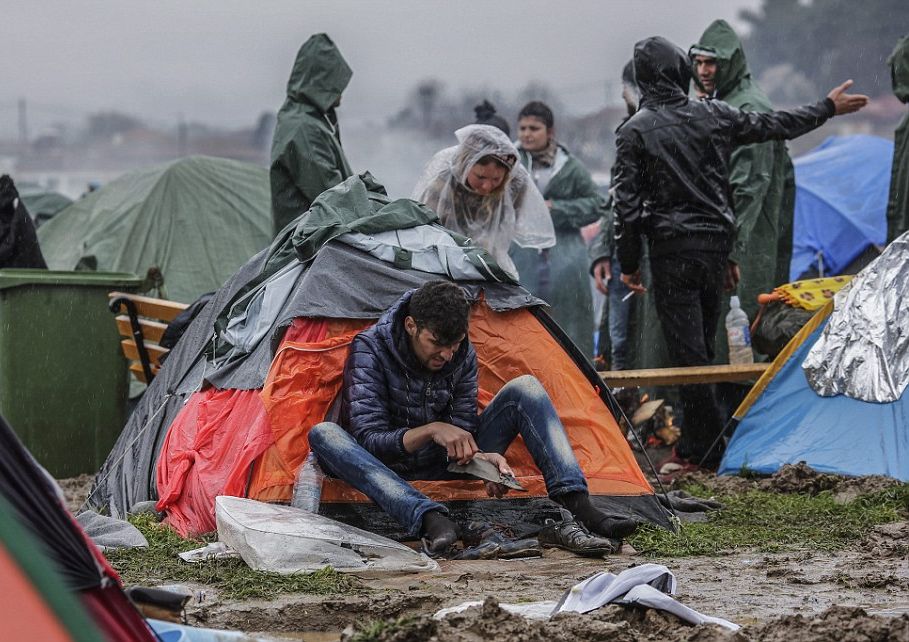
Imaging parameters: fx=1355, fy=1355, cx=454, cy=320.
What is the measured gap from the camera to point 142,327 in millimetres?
7719

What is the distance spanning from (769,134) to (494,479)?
10.1 ft

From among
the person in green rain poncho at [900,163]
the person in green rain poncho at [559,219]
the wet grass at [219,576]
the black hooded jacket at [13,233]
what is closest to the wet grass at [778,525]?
the wet grass at [219,576]

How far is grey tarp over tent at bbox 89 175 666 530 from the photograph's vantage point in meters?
5.74

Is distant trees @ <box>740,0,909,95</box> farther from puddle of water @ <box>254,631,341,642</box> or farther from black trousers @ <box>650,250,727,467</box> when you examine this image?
puddle of water @ <box>254,631,341,642</box>

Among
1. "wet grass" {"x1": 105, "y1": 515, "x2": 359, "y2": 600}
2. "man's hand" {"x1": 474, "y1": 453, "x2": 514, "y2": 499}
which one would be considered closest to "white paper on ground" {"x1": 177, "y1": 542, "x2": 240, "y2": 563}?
"wet grass" {"x1": 105, "y1": 515, "x2": 359, "y2": 600}

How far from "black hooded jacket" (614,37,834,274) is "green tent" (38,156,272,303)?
5.36 metres

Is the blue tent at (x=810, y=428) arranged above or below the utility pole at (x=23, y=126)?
below

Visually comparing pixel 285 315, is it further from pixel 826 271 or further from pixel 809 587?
pixel 826 271

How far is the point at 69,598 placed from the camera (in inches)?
88.6

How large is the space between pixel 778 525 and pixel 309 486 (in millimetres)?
1952

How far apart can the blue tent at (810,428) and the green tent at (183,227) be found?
573cm

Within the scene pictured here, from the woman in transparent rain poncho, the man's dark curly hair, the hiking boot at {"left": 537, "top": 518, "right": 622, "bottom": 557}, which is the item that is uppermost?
the woman in transparent rain poncho

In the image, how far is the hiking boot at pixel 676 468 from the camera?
7371 millimetres

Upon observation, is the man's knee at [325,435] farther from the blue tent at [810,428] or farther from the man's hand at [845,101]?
the man's hand at [845,101]
